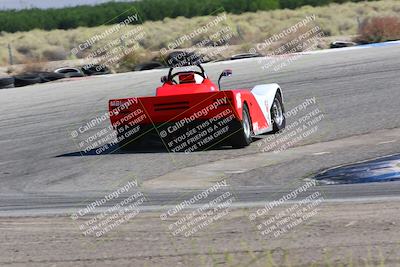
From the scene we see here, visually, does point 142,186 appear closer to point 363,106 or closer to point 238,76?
point 363,106

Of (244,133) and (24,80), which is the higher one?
(244,133)

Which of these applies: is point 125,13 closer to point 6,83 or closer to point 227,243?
point 6,83

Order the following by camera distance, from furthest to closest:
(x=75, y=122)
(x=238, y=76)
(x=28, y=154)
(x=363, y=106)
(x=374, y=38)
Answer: (x=374, y=38), (x=238, y=76), (x=75, y=122), (x=363, y=106), (x=28, y=154)

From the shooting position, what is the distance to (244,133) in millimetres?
13414

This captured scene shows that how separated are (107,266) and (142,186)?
4.36 meters

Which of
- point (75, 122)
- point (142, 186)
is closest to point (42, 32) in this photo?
point (75, 122)

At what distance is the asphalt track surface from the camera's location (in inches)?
389

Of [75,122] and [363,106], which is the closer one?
[363,106]

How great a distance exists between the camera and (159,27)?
52.6 m

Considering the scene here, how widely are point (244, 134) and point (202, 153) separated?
0.67 metres

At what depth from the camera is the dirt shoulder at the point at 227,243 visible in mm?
6203

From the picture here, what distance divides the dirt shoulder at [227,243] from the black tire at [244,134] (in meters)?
5.24

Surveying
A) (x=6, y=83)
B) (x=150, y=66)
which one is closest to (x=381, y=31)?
(x=150, y=66)

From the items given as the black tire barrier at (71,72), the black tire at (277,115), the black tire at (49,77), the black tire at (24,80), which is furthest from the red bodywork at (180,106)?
the black tire barrier at (71,72)
